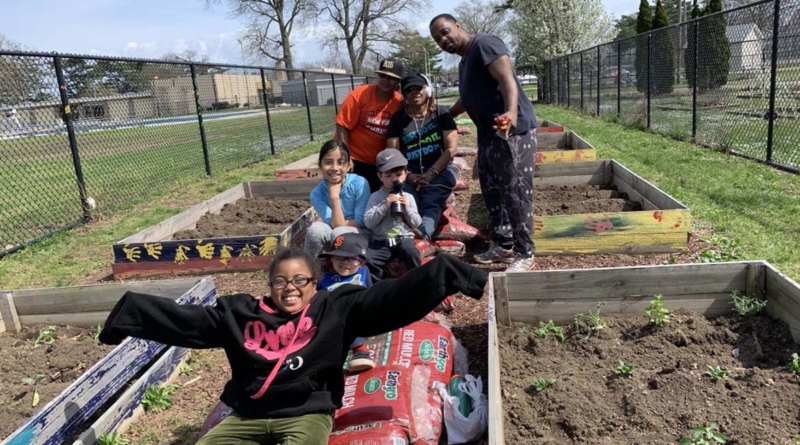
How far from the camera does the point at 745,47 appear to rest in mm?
8719

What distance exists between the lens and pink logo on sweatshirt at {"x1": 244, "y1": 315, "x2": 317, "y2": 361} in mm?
2375

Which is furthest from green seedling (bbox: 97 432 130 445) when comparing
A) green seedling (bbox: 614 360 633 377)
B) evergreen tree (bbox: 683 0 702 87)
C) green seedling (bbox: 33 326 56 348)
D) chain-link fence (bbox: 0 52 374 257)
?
evergreen tree (bbox: 683 0 702 87)

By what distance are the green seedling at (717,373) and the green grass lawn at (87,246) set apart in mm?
5108

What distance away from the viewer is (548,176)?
736 centimetres

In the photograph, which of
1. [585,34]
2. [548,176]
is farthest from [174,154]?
[585,34]

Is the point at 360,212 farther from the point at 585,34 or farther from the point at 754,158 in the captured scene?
the point at 585,34

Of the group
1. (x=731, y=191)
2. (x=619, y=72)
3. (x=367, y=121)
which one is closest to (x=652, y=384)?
(x=367, y=121)

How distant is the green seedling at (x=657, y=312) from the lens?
3254 millimetres

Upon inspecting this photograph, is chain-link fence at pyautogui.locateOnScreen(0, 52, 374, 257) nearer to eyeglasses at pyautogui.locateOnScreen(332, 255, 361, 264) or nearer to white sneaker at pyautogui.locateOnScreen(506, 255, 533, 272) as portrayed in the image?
eyeglasses at pyautogui.locateOnScreen(332, 255, 361, 264)

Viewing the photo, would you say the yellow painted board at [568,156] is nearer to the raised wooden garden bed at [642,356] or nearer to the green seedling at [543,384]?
the raised wooden garden bed at [642,356]

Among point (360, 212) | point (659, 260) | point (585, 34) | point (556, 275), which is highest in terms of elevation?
point (585, 34)

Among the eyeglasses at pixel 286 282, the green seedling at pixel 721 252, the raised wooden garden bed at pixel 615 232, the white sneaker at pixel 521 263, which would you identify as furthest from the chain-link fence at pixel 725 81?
the eyeglasses at pixel 286 282

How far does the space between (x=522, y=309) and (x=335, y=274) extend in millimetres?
1156

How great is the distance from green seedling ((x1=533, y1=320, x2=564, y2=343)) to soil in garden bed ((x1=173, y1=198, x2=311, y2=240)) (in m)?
3.12
